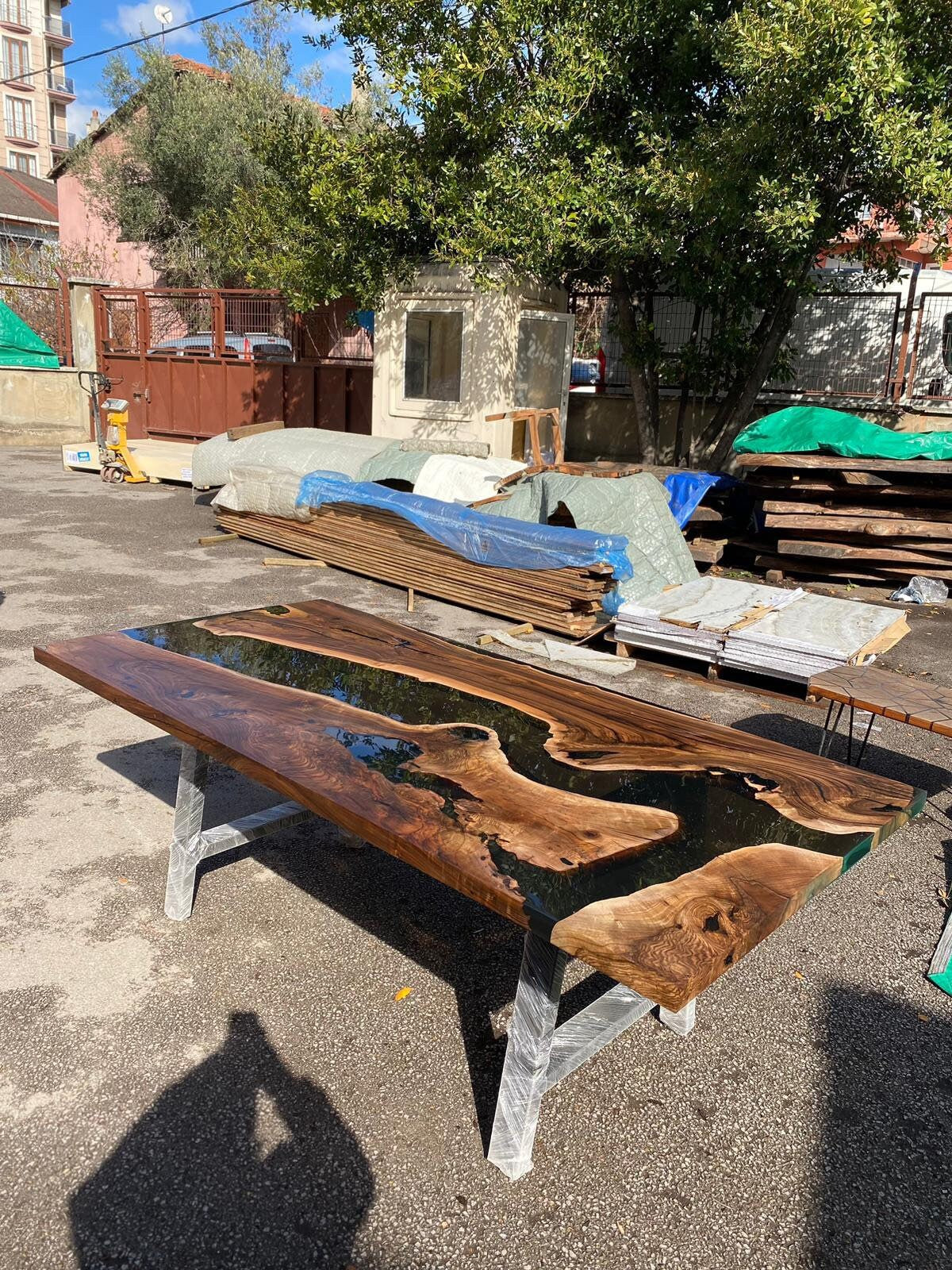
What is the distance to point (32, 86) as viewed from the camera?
182 feet

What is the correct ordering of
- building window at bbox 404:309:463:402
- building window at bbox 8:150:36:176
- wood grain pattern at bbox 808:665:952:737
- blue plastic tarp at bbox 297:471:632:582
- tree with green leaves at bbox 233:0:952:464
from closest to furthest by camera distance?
wood grain pattern at bbox 808:665:952:737 < blue plastic tarp at bbox 297:471:632:582 < tree with green leaves at bbox 233:0:952:464 < building window at bbox 404:309:463:402 < building window at bbox 8:150:36:176

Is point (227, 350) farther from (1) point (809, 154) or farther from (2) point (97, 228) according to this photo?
(2) point (97, 228)

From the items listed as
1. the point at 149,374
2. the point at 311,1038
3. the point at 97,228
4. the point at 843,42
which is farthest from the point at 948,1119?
the point at 97,228

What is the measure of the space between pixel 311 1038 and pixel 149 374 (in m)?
16.0

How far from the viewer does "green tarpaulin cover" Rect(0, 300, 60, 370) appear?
16.6 meters

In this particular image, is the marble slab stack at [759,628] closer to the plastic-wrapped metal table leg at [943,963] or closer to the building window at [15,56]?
the plastic-wrapped metal table leg at [943,963]

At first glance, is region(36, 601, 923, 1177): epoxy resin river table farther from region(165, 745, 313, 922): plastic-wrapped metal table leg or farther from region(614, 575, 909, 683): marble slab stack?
region(614, 575, 909, 683): marble slab stack

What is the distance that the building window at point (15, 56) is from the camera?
179 ft

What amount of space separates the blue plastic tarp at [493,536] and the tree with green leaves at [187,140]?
1669 cm

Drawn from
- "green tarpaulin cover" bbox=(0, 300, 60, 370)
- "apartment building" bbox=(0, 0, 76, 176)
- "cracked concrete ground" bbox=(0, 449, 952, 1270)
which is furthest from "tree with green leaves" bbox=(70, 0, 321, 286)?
"apartment building" bbox=(0, 0, 76, 176)

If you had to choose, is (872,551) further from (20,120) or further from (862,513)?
(20,120)

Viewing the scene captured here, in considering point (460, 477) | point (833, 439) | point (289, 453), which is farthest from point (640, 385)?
point (289, 453)

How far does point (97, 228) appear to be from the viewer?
3156cm

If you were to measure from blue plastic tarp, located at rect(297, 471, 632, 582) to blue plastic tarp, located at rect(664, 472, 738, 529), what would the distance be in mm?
1682
